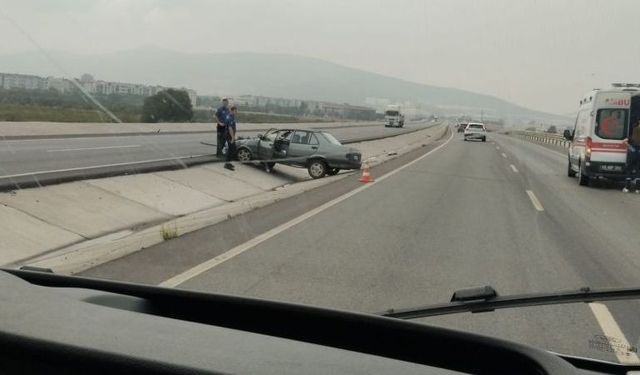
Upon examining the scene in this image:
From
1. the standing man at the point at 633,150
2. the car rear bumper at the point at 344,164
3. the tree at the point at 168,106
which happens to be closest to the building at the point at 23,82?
the tree at the point at 168,106

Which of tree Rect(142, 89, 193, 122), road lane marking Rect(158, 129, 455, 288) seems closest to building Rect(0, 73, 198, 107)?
tree Rect(142, 89, 193, 122)

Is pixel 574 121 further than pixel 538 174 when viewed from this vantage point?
No

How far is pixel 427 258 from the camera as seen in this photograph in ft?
28.1

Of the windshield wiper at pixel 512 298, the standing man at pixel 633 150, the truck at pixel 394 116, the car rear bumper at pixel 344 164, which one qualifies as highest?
the truck at pixel 394 116

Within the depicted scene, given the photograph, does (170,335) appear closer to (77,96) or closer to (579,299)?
(579,299)

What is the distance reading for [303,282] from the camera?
7.06 meters

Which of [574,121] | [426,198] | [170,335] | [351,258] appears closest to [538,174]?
[574,121]

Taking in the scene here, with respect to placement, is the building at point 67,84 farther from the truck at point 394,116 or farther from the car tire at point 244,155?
the truck at point 394,116

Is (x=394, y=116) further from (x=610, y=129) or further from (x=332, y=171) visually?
(x=610, y=129)

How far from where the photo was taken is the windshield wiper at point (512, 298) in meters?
→ 3.29

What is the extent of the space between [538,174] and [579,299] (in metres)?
23.0

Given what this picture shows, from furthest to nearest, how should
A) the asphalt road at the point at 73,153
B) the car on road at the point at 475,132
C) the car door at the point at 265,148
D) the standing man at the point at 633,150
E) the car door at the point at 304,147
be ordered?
1. the car on road at the point at 475,132
2. the car door at the point at 265,148
3. the car door at the point at 304,147
4. the standing man at the point at 633,150
5. the asphalt road at the point at 73,153

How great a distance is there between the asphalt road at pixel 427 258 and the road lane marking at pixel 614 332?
0.04 ft

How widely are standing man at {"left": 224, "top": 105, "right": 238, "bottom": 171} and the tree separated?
1139 millimetres
